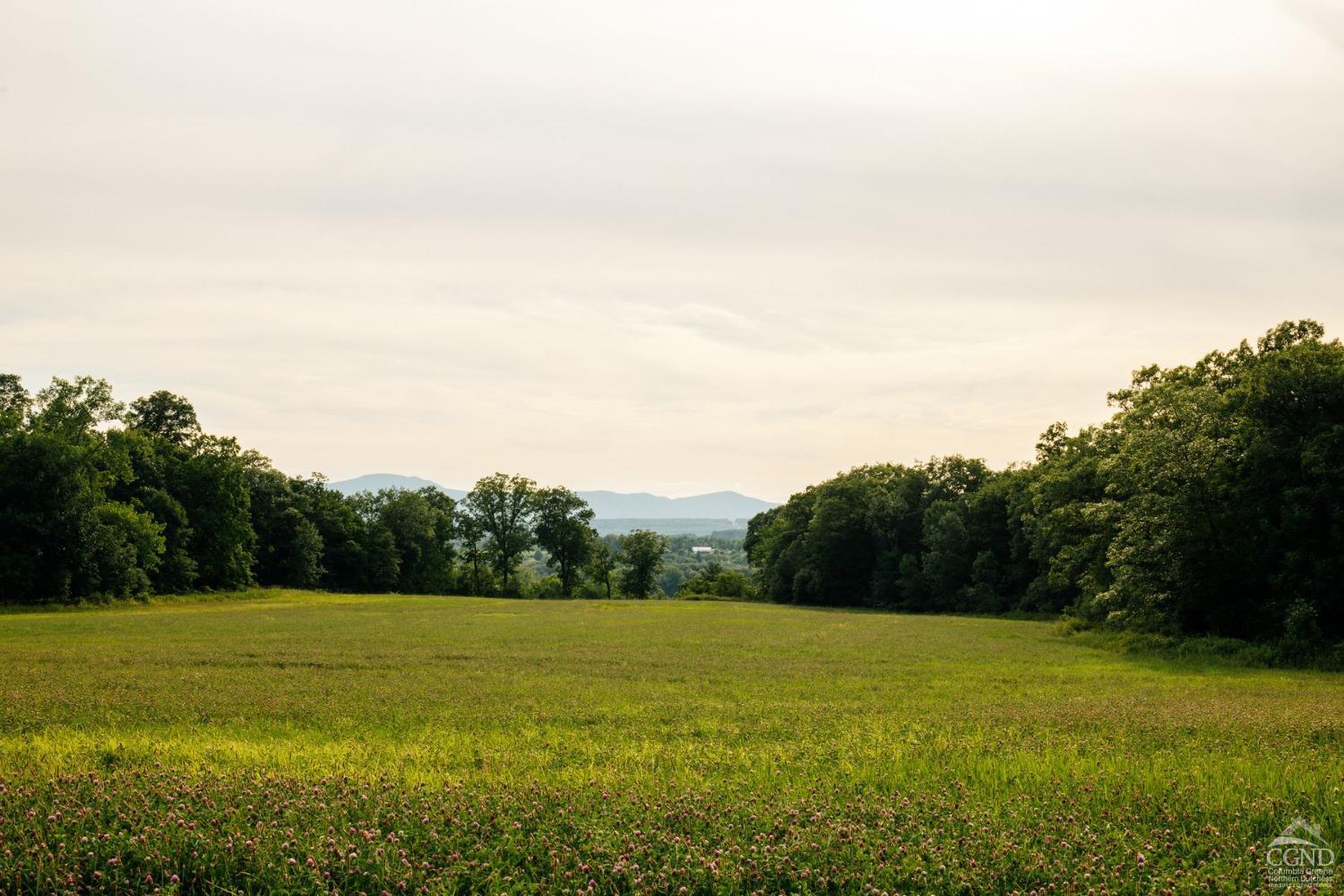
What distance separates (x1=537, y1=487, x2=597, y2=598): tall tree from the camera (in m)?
133

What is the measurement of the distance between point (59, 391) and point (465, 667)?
64.9 metres

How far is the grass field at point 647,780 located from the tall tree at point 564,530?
106079 millimetres

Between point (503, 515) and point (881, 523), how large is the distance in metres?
60.9

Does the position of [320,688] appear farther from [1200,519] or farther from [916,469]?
[916,469]

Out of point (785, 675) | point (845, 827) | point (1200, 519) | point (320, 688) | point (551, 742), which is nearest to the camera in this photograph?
point (845, 827)

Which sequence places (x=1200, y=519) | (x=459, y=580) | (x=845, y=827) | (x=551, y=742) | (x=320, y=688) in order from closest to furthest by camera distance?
(x=845, y=827) → (x=551, y=742) → (x=320, y=688) → (x=1200, y=519) → (x=459, y=580)

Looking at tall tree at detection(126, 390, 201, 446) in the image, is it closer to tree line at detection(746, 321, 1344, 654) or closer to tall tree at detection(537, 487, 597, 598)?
tall tree at detection(537, 487, 597, 598)

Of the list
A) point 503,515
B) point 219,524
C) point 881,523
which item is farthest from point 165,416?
point 881,523

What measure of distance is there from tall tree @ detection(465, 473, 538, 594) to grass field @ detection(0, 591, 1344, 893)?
106 metres

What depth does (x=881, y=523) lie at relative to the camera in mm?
102938

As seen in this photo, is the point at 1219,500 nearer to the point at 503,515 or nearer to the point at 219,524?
the point at 219,524

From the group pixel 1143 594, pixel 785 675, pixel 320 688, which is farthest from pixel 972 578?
pixel 320 688

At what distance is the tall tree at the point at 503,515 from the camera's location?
132 meters

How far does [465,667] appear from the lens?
28.1 m
